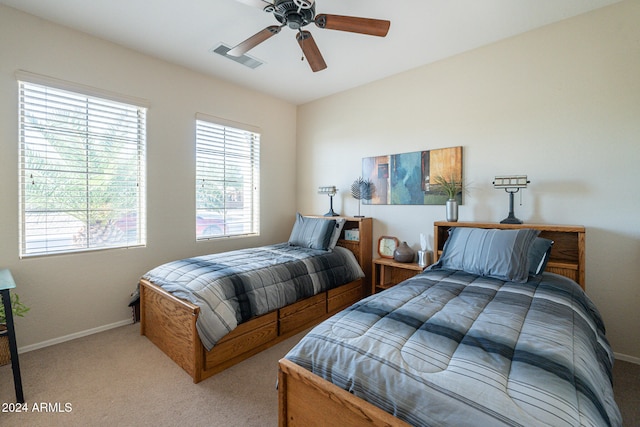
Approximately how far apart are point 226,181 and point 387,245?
223 cm

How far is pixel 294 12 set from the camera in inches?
72.7

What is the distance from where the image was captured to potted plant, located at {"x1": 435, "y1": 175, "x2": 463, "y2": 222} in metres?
2.83


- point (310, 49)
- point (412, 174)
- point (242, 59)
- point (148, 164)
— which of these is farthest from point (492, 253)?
point (148, 164)

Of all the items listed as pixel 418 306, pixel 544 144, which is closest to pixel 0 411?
pixel 418 306

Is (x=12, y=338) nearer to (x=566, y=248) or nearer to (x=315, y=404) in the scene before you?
(x=315, y=404)

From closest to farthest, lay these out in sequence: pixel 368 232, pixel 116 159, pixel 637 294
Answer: pixel 637 294, pixel 116 159, pixel 368 232

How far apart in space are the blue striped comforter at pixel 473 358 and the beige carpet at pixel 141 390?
0.78 m

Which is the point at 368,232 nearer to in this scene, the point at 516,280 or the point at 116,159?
the point at 516,280

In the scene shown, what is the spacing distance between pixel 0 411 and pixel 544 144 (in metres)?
4.37

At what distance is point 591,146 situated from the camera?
2.35m

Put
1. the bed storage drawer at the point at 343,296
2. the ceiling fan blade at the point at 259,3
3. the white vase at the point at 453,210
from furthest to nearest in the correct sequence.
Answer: the bed storage drawer at the point at 343,296 < the white vase at the point at 453,210 < the ceiling fan blade at the point at 259,3

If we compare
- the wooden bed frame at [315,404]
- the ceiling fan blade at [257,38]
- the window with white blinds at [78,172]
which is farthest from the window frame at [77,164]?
the wooden bed frame at [315,404]

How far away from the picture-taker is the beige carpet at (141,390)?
167 centimetres

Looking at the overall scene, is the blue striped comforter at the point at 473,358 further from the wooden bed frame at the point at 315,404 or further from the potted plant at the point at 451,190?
the potted plant at the point at 451,190
